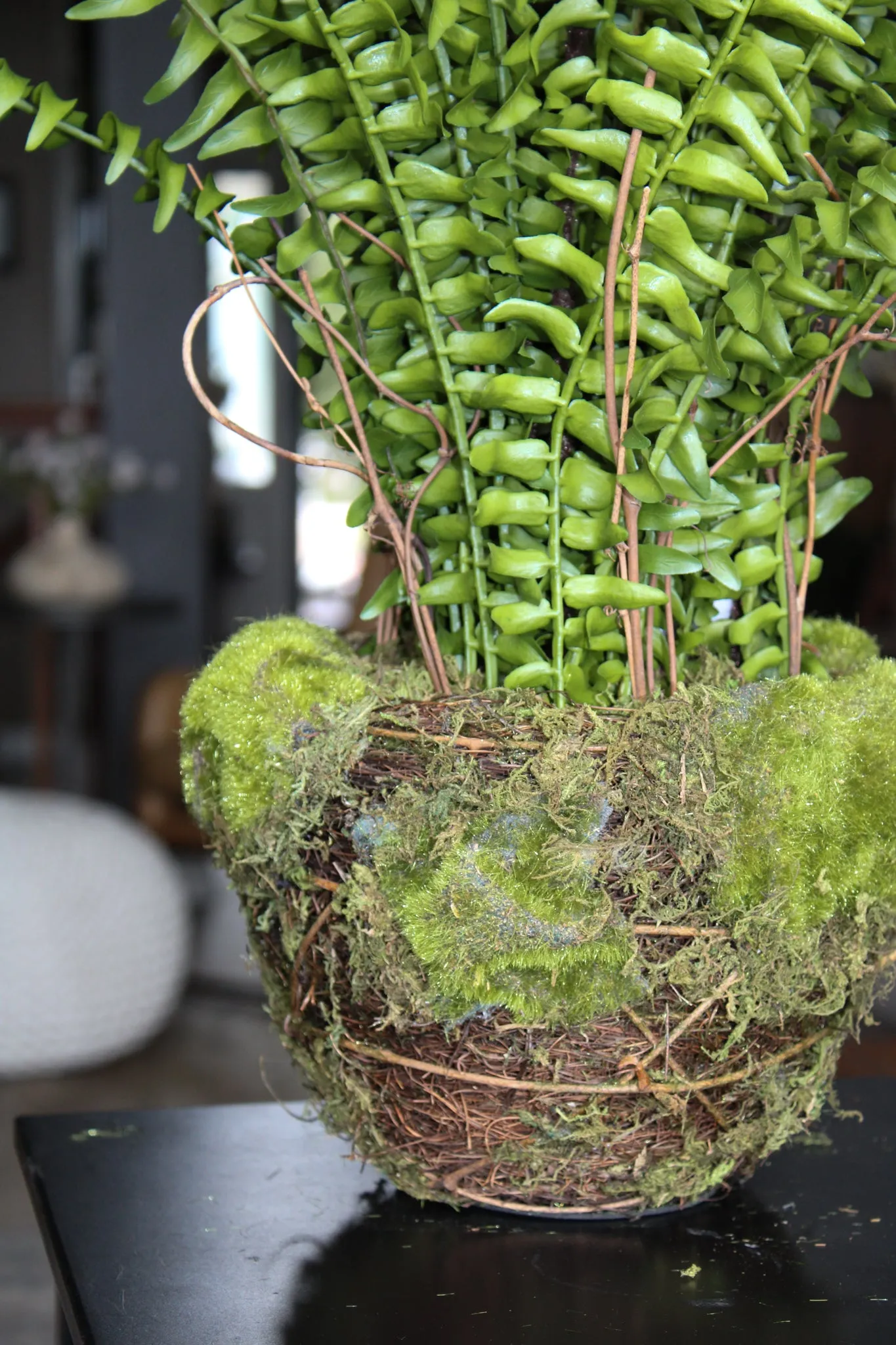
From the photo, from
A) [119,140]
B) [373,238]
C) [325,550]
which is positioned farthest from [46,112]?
[325,550]

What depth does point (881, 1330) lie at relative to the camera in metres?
0.50

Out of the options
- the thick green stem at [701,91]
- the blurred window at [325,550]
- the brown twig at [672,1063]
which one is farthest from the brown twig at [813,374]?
the blurred window at [325,550]

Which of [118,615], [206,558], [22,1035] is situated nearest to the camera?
[22,1035]

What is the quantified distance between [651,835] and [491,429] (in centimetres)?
18

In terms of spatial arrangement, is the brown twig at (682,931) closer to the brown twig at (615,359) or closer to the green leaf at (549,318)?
the brown twig at (615,359)

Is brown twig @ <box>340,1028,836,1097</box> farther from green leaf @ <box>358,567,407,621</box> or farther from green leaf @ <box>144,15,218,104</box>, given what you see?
green leaf @ <box>144,15,218,104</box>

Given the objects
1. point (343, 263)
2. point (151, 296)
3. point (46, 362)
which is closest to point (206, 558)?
point (151, 296)

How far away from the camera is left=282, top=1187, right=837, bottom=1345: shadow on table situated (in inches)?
19.5

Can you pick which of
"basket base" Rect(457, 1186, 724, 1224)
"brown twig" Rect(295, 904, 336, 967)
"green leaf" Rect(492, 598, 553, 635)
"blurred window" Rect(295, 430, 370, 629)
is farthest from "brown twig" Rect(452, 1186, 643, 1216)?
"blurred window" Rect(295, 430, 370, 629)

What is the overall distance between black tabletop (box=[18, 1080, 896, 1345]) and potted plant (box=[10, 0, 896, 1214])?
24mm

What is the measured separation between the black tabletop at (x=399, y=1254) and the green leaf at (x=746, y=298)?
36cm

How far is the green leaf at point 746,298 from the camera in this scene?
0.51 m

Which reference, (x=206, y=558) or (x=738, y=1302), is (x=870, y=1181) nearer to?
(x=738, y=1302)

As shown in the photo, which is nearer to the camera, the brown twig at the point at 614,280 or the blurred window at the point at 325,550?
the brown twig at the point at 614,280
